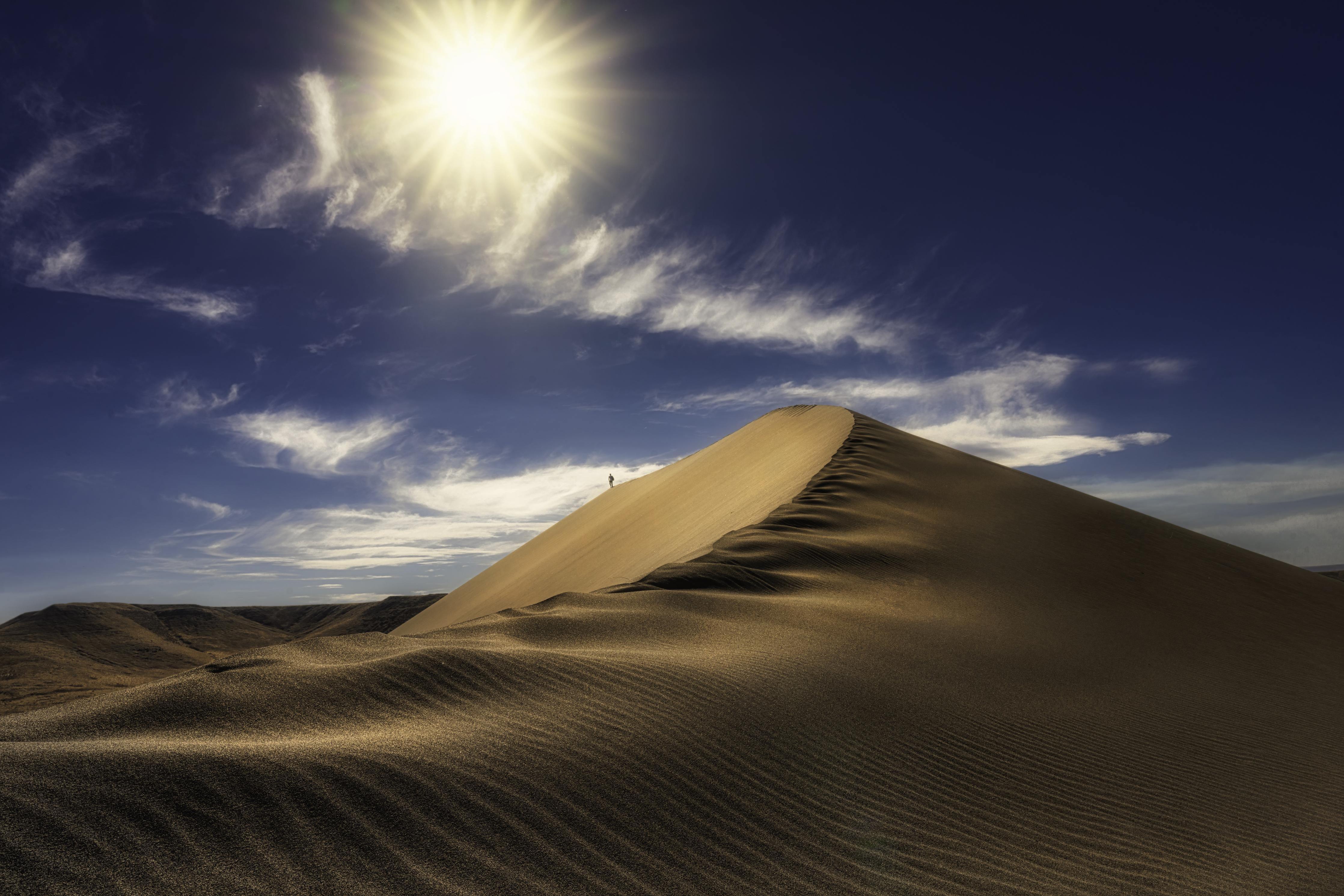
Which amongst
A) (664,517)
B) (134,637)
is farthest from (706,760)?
(134,637)

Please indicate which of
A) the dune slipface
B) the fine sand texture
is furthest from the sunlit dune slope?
the fine sand texture

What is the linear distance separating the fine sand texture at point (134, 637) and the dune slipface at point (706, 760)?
11.9 m

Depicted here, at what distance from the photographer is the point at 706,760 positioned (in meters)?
3.51

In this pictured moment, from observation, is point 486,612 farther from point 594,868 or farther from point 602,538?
point 594,868

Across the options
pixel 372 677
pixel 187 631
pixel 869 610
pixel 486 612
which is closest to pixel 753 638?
pixel 869 610

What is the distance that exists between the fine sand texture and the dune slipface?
39.0ft

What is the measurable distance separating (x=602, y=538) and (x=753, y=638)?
1026cm

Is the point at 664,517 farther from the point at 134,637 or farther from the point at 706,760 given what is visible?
the point at 134,637

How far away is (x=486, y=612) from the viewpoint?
1452 centimetres

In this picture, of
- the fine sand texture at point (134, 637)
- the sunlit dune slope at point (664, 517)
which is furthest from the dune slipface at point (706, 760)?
the fine sand texture at point (134, 637)

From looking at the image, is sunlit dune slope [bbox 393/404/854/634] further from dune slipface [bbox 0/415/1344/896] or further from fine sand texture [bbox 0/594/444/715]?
fine sand texture [bbox 0/594/444/715]

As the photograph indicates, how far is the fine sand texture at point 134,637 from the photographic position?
58.5 feet

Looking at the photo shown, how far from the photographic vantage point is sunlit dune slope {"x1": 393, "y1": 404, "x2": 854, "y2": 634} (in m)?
11.4

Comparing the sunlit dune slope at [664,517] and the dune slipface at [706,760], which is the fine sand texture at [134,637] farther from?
the dune slipface at [706,760]
